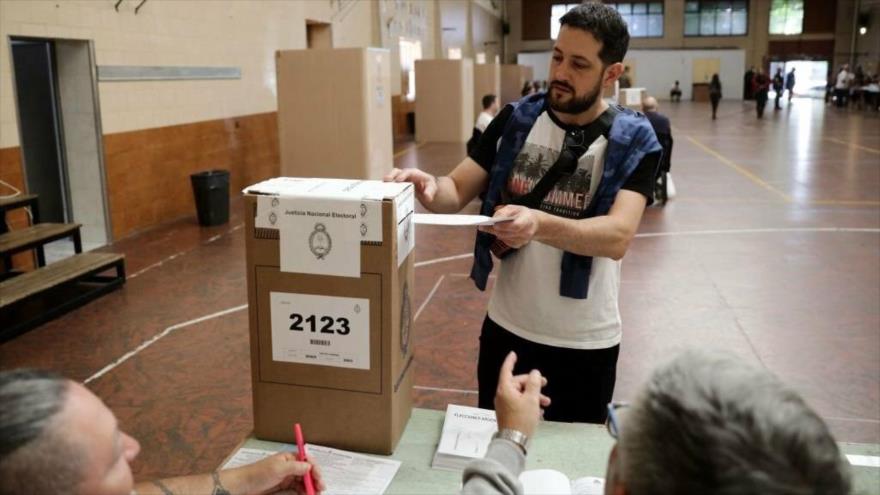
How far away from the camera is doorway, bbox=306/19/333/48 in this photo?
44.3 feet

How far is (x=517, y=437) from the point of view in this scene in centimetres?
132

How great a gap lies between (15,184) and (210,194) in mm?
2268

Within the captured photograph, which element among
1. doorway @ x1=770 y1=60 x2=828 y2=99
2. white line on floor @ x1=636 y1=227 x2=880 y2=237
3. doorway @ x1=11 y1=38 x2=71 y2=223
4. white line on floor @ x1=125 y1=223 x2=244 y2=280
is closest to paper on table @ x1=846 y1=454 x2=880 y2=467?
white line on floor @ x1=125 y1=223 x2=244 y2=280

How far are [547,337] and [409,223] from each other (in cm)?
66

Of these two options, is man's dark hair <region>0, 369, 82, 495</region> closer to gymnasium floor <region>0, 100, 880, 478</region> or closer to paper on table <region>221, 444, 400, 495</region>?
paper on table <region>221, 444, 400, 495</region>

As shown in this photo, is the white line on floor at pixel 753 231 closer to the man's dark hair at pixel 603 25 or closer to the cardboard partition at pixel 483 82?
the man's dark hair at pixel 603 25

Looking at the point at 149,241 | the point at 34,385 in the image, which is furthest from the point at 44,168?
the point at 34,385

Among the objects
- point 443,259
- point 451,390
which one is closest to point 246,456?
point 451,390

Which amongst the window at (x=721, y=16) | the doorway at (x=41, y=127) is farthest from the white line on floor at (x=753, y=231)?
the window at (x=721, y=16)

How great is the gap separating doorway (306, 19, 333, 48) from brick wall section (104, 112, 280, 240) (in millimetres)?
3401

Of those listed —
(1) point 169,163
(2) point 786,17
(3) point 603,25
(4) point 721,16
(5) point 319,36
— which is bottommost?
(1) point 169,163

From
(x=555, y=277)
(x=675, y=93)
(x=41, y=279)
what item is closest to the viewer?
(x=555, y=277)

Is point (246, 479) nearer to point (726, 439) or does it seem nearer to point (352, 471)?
point (352, 471)

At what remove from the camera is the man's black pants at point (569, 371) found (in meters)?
2.15
